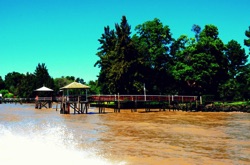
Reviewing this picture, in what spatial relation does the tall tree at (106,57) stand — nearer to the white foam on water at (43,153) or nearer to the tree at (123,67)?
the tree at (123,67)

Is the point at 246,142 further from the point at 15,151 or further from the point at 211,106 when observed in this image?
the point at 211,106

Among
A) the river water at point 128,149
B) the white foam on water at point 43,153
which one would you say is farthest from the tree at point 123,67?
the white foam on water at point 43,153

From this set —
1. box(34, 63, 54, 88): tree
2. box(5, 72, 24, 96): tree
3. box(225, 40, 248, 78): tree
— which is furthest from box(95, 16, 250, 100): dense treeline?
box(5, 72, 24, 96): tree

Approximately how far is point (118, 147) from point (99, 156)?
2381 millimetres

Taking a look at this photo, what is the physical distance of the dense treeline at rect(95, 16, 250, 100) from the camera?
54000 millimetres

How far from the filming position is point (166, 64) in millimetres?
60281

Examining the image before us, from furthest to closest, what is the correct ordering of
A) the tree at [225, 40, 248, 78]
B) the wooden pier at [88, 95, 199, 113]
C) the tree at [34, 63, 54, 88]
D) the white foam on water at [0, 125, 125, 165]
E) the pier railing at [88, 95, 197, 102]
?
the tree at [34, 63, 54, 88] → the tree at [225, 40, 248, 78] → the pier railing at [88, 95, 197, 102] → the wooden pier at [88, 95, 199, 113] → the white foam on water at [0, 125, 125, 165]

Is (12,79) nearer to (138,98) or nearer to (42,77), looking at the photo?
(42,77)

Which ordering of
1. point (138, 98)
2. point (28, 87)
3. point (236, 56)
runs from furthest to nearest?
point (28, 87)
point (236, 56)
point (138, 98)

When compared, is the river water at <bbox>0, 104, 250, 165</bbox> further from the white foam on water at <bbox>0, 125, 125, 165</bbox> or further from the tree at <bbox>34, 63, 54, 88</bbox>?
the tree at <bbox>34, 63, 54, 88</bbox>

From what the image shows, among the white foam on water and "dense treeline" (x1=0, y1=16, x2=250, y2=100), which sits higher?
"dense treeline" (x1=0, y1=16, x2=250, y2=100)

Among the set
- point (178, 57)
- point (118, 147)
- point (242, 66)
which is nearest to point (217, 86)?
point (178, 57)

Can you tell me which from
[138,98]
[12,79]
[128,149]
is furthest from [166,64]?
[12,79]

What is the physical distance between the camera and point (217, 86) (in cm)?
5809
